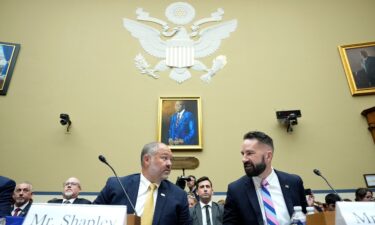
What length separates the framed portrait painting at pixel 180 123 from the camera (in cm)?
654

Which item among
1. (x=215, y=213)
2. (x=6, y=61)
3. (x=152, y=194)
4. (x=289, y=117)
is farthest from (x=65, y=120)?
(x=152, y=194)

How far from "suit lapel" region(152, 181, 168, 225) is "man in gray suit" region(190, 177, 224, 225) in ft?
5.94

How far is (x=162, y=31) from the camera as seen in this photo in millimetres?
7859

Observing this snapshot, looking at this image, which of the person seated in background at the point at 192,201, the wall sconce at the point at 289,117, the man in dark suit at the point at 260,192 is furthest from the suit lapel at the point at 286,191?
the wall sconce at the point at 289,117

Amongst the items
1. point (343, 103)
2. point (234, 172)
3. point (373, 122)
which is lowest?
point (234, 172)

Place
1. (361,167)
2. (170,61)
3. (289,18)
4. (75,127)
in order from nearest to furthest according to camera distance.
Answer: (361,167)
(75,127)
(170,61)
(289,18)

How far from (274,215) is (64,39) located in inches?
271

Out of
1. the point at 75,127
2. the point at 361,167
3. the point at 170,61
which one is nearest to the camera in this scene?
the point at 361,167

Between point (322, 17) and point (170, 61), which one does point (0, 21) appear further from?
point (322, 17)

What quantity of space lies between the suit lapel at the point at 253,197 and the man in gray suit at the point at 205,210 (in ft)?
6.74

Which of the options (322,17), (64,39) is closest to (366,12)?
(322,17)

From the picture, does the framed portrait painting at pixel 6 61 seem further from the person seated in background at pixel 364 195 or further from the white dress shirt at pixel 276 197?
the person seated in background at pixel 364 195

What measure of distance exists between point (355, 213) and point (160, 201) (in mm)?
1379

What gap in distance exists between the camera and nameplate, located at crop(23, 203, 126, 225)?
154cm
